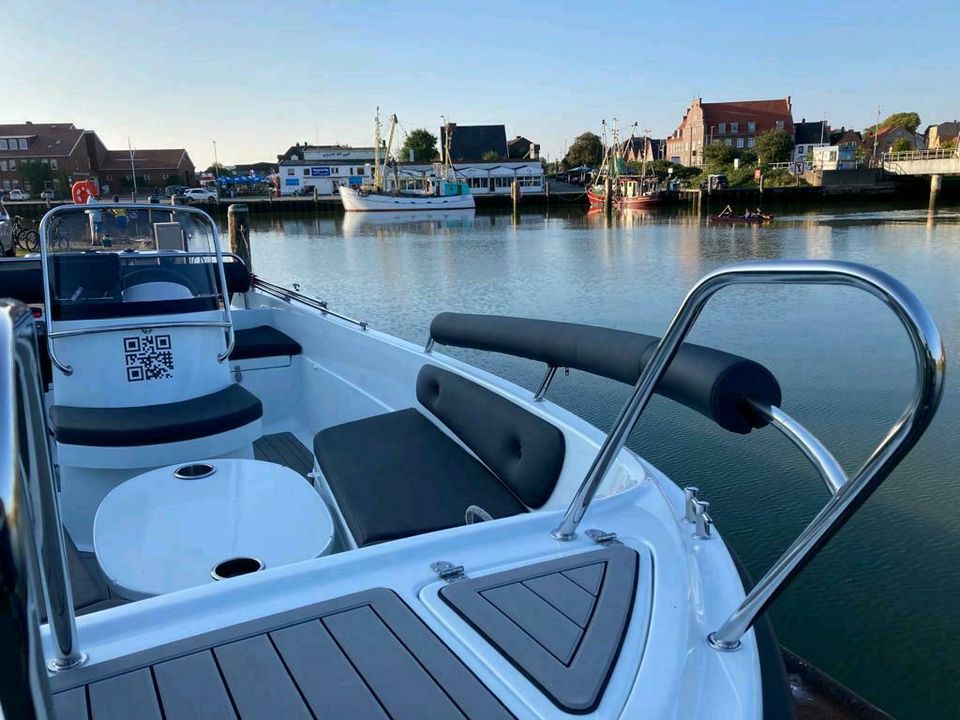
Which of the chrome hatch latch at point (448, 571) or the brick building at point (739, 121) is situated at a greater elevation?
the brick building at point (739, 121)

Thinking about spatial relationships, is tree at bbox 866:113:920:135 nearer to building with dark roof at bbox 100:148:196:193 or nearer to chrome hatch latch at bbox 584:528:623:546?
building with dark roof at bbox 100:148:196:193

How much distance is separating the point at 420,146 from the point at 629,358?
225 ft

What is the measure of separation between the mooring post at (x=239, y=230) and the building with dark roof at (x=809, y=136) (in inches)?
2656

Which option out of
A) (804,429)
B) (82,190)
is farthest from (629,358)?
(82,190)

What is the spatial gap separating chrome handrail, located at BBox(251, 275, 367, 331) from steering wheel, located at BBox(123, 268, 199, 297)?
78cm

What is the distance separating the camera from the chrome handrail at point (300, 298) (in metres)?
3.88

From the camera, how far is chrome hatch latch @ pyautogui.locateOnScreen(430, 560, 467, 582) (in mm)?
1310

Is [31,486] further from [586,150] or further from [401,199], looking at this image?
[586,150]

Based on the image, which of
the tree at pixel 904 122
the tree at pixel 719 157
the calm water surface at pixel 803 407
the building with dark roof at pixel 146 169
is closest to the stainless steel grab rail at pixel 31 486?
the calm water surface at pixel 803 407

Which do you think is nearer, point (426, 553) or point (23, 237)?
point (426, 553)

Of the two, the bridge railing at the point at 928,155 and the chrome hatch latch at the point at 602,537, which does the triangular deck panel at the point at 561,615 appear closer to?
the chrome hatch latch at the point at 602,537

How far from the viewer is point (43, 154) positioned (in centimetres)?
5081

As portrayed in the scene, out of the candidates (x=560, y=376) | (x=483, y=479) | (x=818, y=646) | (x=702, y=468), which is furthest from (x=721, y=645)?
(x=560, y=376)

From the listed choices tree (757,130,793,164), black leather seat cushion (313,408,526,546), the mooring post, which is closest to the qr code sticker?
black leather seat cushion (313,408,526,546)
